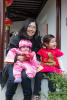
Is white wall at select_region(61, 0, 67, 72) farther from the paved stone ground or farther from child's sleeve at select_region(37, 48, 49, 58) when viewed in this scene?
the paved stone ground

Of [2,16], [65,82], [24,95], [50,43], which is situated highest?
[2,16]

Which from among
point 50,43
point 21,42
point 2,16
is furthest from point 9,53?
point 2,16

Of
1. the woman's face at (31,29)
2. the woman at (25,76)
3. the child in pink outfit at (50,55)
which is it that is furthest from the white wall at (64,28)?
the woman's face at (31,29)

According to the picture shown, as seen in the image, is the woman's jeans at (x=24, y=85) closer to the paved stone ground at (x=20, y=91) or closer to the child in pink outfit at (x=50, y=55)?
the paved stone ground at (x=20, y=91)

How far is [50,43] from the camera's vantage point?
9.84 ft

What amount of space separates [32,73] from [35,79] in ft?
0.55

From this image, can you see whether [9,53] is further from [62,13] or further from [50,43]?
[62,13]

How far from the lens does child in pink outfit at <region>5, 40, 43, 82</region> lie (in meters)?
2.61

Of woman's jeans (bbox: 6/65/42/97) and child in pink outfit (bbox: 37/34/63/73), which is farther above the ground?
child in pink outfit (bbox: 37/34/63/73)

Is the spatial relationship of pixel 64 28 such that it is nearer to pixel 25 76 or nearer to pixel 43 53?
pixel 43 53

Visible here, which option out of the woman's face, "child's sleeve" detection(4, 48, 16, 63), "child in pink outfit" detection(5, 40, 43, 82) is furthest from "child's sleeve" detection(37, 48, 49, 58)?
"child's sleeve" detection(4, 48, 16, 63)

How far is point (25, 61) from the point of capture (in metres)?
2.74

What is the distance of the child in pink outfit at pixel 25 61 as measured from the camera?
8.57 feet

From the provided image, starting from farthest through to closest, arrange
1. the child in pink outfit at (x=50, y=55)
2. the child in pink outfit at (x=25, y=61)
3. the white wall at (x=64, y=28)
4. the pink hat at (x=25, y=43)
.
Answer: the white wall at (x=64, y=28) < the child in pink outfit at (x=50, y=55) < the pink hat at (x=25, y=43) < the child in pink outfit at (x=25, y=61)
